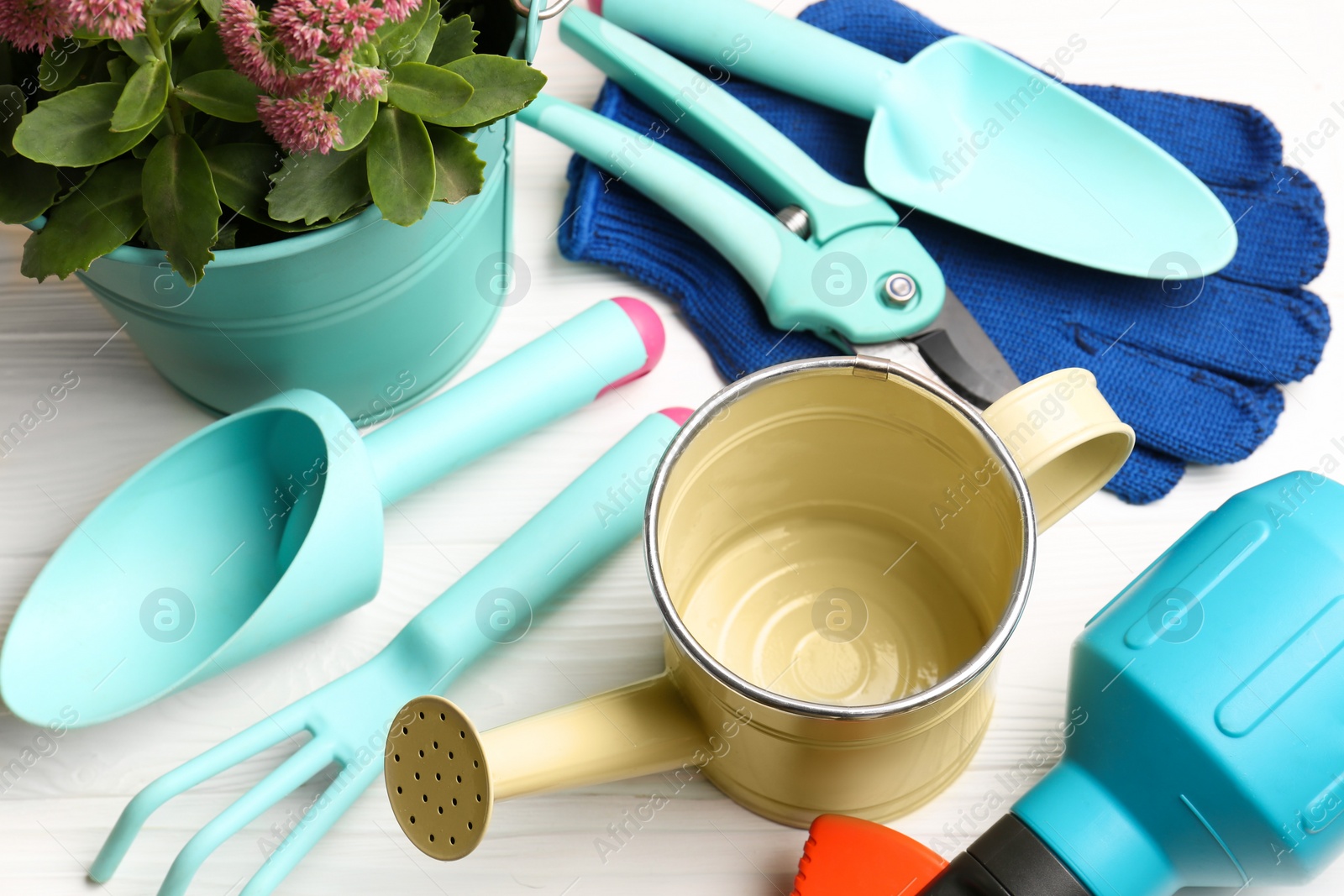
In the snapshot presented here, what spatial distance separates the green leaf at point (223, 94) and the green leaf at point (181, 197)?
0.05 feet

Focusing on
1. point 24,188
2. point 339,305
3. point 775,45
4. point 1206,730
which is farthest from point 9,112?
point 1206,730

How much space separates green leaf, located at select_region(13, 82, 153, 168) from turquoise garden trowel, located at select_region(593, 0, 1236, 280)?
30 centimetres

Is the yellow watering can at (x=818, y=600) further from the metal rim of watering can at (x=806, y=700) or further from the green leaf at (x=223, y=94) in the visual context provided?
the green leaf at (x=223, y=94)

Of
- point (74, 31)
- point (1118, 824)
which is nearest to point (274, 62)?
point (74, 31)

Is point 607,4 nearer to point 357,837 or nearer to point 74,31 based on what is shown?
point 74,31

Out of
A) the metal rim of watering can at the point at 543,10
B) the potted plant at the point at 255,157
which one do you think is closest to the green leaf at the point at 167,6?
the potted plant at the point at 255,157

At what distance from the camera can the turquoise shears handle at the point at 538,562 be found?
1.63ft

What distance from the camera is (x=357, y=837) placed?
493 millimetres

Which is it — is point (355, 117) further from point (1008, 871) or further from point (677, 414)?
point (1008, 871)

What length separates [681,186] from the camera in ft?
1.89

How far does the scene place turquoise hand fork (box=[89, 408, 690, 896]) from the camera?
45 centimetres

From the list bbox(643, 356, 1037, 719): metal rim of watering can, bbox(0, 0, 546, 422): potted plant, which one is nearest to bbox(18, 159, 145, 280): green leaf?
bbox(0, 0, 546, 422): potted plant

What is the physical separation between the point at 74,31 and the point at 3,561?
29cm

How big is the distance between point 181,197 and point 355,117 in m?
0.07
